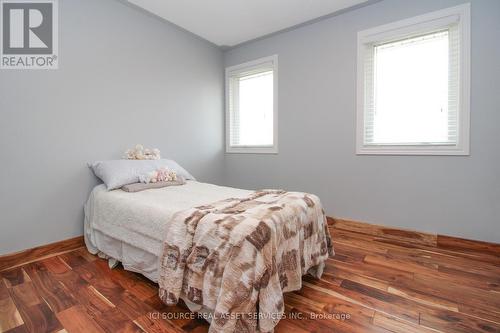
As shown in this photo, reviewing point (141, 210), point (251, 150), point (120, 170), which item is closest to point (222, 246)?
point (141, 210)

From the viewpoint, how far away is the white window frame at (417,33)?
210 centimetres

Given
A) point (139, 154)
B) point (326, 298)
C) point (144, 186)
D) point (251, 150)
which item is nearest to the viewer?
point (326, 298)

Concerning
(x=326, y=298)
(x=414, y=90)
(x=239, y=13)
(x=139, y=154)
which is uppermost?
(x=239, y=13)

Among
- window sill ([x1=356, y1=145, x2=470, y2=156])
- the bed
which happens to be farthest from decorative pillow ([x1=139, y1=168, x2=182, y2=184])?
window sill ([x1=356, y1=145, x2=470, y2=156])

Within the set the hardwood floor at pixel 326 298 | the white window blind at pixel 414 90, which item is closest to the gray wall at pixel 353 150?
the white window blind at pixel 414 90

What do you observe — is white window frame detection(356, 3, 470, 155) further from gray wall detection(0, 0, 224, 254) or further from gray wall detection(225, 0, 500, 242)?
gray wall detection(0, 0, 224, 254)

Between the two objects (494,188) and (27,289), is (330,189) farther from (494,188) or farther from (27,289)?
(27,289)

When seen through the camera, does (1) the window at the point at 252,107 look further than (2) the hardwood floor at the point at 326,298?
Yes

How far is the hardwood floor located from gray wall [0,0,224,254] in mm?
529

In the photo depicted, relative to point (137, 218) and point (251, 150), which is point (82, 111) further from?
point (251, 150)

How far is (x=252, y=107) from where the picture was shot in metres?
3.62

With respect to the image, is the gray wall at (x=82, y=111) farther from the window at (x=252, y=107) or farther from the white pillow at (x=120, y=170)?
the window at (x=252, y=107)

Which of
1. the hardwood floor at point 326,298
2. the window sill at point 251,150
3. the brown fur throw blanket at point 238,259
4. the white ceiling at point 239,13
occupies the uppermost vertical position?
the white ceiling at point 239,13

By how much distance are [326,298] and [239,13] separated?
2960mm
